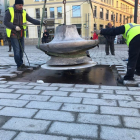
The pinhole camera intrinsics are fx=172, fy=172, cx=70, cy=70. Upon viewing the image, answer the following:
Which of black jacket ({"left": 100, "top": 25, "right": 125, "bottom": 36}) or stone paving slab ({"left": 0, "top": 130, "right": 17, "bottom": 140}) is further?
black jacket ({"left": 100, "top": 25, "right": 125, "bottom": 36})

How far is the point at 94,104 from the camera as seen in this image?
248 cm

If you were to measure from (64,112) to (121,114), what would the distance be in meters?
0.72

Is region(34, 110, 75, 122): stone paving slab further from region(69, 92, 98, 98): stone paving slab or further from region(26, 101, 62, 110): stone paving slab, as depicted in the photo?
region(69, 92, 98, 98): stone paving slab

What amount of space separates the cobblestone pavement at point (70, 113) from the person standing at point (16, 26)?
2.12m

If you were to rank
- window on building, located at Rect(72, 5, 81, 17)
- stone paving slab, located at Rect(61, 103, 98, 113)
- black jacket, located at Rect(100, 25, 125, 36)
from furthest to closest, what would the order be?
window on building, located at Rect(72, 5, 81, 17) < black jacket, located at Rect(100, 25, 125, 36) < stone paving slab, located at Rect(61, 103, 98, 113)

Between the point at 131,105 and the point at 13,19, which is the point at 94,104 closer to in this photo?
the point at 131,105

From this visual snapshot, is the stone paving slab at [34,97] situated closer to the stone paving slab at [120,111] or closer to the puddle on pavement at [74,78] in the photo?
the stone paving slab at [120,111]

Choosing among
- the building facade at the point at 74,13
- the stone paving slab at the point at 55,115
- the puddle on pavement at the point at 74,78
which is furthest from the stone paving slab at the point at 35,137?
the building facade at the point at 74,13

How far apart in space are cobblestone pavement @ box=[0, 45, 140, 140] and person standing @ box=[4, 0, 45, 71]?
6.96 ft

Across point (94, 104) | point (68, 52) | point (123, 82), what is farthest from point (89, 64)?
point (94, 104)

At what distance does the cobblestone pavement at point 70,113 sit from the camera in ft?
5.74

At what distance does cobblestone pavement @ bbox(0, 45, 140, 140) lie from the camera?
1.75 metres

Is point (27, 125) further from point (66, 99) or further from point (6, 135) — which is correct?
point (66, 99)

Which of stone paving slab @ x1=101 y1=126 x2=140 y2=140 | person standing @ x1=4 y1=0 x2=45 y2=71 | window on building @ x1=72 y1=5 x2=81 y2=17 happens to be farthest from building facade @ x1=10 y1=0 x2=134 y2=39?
stone paving slab @ x1=101 y1=126 x2=140 y2=140
